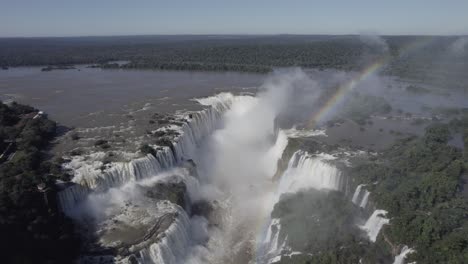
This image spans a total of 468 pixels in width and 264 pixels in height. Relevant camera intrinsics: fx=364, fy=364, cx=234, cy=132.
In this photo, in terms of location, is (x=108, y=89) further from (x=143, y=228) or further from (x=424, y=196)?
(x=424, y=196)

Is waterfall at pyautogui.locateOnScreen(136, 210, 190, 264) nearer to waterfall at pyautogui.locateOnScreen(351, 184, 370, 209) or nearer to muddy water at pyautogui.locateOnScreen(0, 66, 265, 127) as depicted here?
waterfall at pyautogui.locateOnScreen(351, 184, 370, 209)

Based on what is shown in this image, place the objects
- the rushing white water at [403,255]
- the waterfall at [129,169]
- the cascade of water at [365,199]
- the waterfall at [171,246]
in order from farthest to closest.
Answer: the waterfall at [129,169], the cascade of water at [365,199], the waterfall at [171,246], the rushing white water at [403,255]

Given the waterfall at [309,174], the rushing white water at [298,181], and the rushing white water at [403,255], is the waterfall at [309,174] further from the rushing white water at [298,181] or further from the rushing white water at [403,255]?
the rushing white water at [403,255]

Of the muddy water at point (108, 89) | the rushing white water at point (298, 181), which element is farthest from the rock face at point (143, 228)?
the muddy water at point (108, 89)

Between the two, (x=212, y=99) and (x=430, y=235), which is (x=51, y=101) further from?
(x=430, y=235)

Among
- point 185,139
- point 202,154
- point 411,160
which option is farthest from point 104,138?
point 411,160

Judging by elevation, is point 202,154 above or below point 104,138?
below
